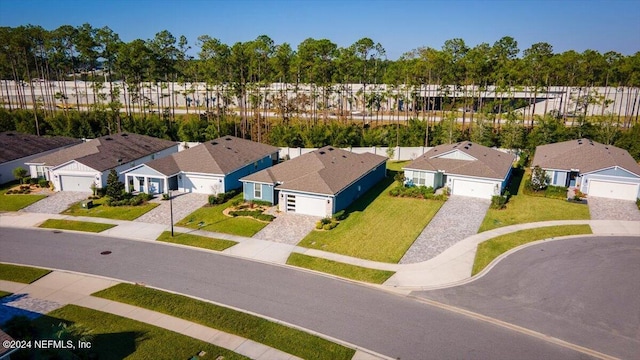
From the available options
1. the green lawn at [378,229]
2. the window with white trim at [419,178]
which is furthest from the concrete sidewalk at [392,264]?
the window with white trim at [419,178]

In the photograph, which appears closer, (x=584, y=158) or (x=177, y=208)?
(x=177, y=208)

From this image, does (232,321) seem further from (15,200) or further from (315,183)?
(15,200)

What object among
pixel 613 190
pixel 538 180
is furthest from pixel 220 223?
pixel 613 190

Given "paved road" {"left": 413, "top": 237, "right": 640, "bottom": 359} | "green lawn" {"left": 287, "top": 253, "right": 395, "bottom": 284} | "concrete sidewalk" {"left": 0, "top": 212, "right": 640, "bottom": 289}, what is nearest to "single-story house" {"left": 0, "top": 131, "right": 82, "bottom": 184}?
"concrete sidewalk" {"left": 0, "top": 212, "right": 640, "bottom": 289}

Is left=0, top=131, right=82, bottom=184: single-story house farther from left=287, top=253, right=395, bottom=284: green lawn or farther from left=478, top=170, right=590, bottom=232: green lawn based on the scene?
left=478, top=170, right=590, bottom=232: green lawn

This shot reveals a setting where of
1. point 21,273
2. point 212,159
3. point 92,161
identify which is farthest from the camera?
point 92,161

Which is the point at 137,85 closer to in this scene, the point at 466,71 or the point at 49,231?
the point at 49,231

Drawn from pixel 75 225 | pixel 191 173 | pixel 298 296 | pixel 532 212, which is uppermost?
pixel 191 173

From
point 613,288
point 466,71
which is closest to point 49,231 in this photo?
point 613,288

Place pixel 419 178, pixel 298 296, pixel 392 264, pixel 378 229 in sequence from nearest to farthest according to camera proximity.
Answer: pixel 298 296 < pixel 392 264 < pixel 378 229 < pixel 419 178

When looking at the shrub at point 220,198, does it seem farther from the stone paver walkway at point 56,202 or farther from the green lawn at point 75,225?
the stone paver walkway at point 56,202
